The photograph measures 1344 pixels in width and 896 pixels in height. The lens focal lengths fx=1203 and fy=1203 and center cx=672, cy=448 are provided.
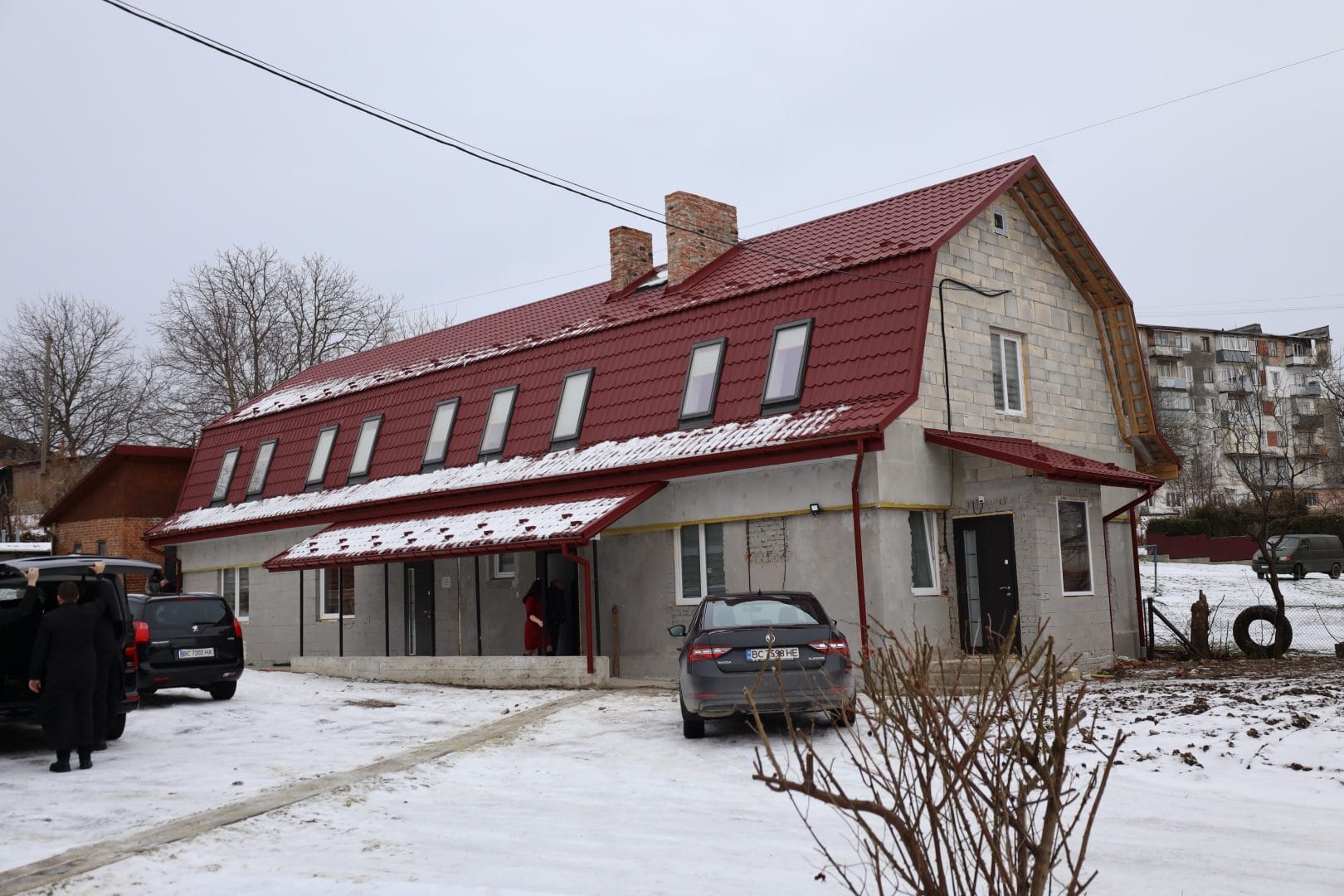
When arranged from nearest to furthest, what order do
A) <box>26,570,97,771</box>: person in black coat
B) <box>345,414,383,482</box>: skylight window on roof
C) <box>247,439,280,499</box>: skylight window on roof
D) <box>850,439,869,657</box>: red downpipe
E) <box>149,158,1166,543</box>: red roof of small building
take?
1. <box>26,570,97,771</box>: person in black coat
2. <box>850,439,869,657</box>: red downpipe
3. <box>149,158,1166,543</box>: red roof of small building
4. <box>345,414,383,482</box>: skylight window on roof
5. <box>247,439,280,499</box>: skylight window on roof

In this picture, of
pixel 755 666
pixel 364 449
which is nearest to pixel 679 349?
pixel 755 666

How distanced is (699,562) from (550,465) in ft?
11.8

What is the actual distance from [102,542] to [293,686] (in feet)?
49.8

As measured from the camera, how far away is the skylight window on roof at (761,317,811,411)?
58.2ft

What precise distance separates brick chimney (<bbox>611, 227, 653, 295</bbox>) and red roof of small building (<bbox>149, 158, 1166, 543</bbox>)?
0.58m

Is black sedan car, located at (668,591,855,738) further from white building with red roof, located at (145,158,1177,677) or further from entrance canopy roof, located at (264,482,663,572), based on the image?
entrance canopy roof, located at (264,482,663,572)

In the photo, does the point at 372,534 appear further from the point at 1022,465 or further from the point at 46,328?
the point at 46,328

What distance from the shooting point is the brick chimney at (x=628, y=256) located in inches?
971

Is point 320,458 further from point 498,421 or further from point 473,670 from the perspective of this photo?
point 473,670

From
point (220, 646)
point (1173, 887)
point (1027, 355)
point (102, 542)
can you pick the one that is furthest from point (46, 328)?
point (1173, 887)

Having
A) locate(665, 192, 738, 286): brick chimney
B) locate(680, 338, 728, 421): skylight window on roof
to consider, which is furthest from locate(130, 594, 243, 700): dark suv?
locate(665, 192, 738, 286): brick chimney

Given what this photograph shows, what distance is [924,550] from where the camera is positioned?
1752 cm

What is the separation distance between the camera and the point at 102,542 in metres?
31.7

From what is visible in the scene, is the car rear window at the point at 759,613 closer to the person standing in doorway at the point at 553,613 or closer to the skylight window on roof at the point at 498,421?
the person standing in doorway at the point at 553,613
